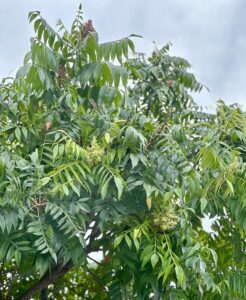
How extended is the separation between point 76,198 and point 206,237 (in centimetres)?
163

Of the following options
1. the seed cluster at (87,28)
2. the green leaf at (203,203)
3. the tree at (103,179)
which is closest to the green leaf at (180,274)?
the tree at (103,179)

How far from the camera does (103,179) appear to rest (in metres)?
3.17

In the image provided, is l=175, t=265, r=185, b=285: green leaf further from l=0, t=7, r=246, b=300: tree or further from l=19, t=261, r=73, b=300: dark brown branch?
l=19, t=261, r=73, b=300: dark brown branch

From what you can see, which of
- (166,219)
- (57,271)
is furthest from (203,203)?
(57,271)

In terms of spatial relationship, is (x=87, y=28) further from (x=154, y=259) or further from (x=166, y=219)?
(x=154, y=259)

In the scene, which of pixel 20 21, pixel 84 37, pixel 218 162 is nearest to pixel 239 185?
pixel 218 162

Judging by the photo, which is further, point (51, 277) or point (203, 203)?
point (51, 277)

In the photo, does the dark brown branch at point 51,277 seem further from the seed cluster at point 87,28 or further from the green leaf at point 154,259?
the seed cluster at point 87,28

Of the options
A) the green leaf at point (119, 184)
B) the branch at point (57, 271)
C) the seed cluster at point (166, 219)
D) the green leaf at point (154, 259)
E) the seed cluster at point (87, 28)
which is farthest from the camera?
the branch at point (57, 271)

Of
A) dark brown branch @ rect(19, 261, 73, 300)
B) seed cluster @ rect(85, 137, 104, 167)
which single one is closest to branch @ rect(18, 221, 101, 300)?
dark brown branch @ rect(19, 261, 73, 300)

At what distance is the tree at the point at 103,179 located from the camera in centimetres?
312

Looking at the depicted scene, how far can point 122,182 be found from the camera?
3170 millimetres

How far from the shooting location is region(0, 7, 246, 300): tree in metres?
3.12

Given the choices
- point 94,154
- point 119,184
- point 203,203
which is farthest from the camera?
point 203,203
